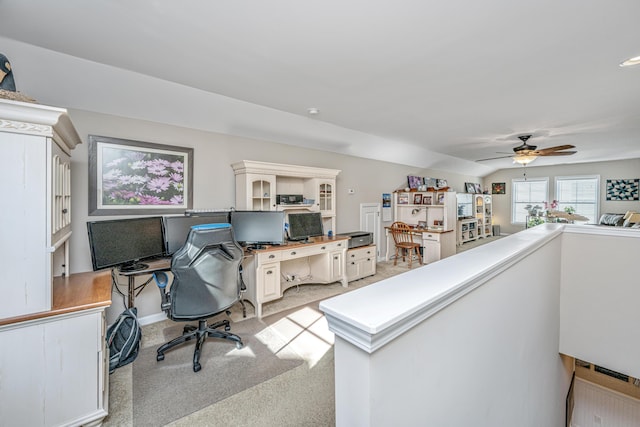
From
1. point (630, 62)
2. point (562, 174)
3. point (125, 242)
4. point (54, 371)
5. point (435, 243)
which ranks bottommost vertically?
point (54, 371)

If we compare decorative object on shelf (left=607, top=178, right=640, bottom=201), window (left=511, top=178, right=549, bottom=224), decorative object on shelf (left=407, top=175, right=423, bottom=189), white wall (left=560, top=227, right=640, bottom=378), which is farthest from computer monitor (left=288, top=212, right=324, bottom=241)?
decorative object on shelf (left=607, top=178, right=640, bottom=201)

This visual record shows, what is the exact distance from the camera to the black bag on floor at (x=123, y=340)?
6.59 feet

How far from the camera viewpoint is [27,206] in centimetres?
134

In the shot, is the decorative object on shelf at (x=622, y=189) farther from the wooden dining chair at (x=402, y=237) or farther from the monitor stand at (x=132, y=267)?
the monitor stand at (x=132, y=267)

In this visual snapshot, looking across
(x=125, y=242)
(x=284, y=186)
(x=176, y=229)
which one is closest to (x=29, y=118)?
(x=125, y=242)

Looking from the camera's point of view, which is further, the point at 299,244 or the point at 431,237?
the point at 431,237

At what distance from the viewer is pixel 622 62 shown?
2.15 m

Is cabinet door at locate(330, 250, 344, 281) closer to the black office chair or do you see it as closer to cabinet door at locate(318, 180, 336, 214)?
cabinet door at locate(318, 180, 336, 214)

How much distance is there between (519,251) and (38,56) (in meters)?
3.61

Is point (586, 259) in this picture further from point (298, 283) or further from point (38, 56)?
point (38, 56)

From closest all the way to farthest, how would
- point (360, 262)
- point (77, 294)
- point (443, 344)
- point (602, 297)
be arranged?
1. point (443, 344)
2. point (77, 294)
3. point (602, 297)
4. point (360, 262)

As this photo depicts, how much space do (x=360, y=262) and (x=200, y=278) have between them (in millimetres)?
2906

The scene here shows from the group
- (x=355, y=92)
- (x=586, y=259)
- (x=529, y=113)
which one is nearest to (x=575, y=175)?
(x=529, y=113)

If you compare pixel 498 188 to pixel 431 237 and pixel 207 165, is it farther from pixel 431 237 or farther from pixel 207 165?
pixel 207 165
